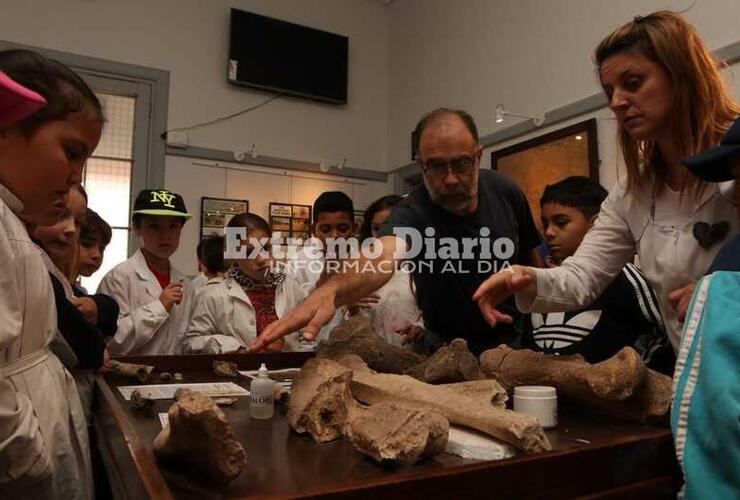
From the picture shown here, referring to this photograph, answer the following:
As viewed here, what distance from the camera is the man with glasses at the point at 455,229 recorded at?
1.56 meters

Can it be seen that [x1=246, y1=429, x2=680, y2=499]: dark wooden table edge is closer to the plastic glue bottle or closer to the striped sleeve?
the plastic glue bottle

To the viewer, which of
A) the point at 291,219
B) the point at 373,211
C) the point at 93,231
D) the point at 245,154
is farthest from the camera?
the point at 291,219

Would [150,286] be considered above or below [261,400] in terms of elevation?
above

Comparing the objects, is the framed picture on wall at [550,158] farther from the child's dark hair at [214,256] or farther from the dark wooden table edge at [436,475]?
the dark wooden table edge at [436,475]

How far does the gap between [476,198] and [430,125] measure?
26 centimetres

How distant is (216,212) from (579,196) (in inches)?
112

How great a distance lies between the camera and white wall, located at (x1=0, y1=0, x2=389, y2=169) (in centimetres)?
370

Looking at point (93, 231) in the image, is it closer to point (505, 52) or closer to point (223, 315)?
point (223, 315)

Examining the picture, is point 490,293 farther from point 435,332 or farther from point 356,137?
point 356,137

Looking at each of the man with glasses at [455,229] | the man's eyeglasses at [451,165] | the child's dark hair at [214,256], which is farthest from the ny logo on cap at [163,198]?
the man's eyeglasses at [451,165]

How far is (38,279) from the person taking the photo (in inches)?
35.3

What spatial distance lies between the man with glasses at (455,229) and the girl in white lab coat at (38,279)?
0.77 m

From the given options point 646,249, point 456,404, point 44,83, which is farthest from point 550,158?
point 44,83

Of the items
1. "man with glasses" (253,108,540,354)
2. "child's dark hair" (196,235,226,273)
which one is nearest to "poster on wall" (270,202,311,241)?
"child's dark hair" (196,235,226,273)
